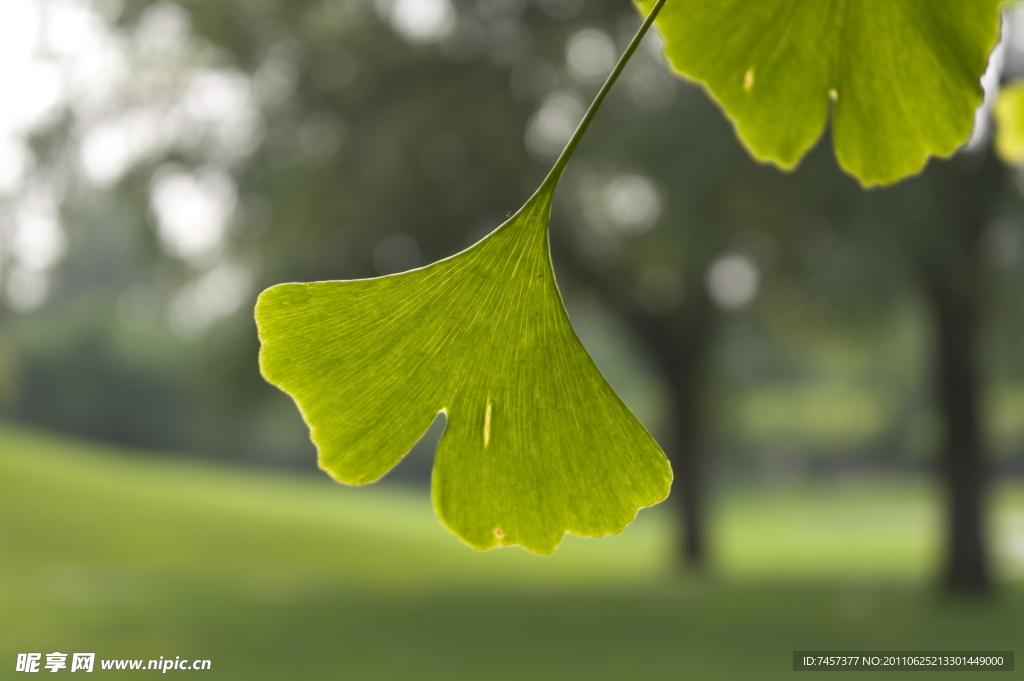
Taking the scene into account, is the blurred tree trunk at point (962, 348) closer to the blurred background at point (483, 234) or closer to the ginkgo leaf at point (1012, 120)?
the blurred background at point (483, 234)

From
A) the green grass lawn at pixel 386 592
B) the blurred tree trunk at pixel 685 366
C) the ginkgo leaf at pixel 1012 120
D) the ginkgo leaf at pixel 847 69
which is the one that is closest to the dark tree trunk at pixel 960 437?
the green grass lawn at pixel 386 592

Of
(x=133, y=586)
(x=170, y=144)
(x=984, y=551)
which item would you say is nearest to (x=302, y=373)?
(x=170, y=144)

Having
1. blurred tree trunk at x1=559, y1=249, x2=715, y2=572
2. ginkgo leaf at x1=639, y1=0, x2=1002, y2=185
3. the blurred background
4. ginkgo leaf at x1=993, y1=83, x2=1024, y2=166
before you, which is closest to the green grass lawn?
the blurred background

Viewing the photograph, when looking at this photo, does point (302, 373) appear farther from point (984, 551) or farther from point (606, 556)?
point (606, 556)

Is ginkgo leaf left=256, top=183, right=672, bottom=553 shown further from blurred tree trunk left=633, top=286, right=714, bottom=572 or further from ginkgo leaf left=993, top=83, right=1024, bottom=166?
blurred tree trunk left=633, top=286, right=714, bottom=572

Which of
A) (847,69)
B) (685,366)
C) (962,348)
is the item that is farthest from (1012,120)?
(685,366)

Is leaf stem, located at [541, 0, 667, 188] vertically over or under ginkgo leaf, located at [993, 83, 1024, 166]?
under

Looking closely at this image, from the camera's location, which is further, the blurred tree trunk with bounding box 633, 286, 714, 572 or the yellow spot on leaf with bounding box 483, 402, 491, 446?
the blurred tree trunk with bounding box 633, 286, 714, 572
